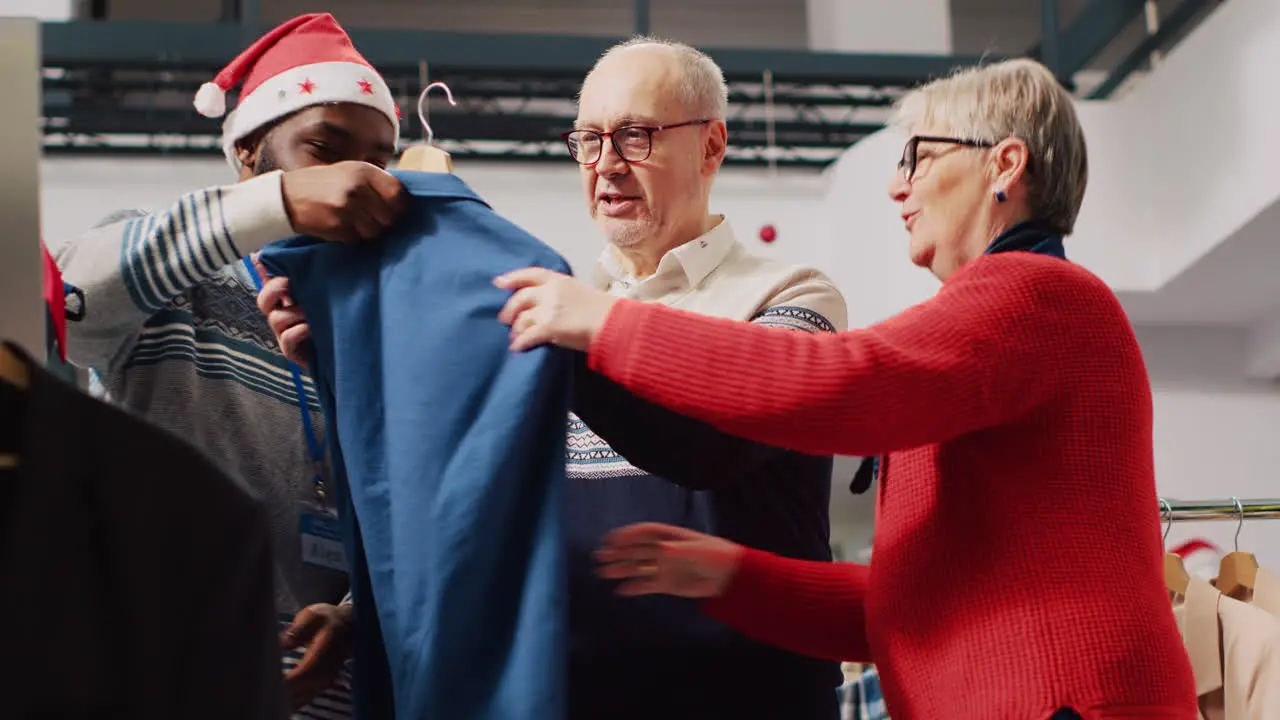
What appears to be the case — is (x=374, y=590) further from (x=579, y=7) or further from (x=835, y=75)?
(x=579, y=7)

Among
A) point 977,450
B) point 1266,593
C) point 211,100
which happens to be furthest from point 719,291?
point 1266,593

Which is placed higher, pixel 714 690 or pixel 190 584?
pixel 190 584

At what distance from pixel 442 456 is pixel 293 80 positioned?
87cm

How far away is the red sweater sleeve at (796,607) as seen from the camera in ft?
6.62

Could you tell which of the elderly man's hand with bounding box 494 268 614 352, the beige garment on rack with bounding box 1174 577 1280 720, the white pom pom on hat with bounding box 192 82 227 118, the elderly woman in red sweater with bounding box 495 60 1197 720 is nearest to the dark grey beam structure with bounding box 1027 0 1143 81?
the beige garment on rack with bounding box 1174 577 1280 720

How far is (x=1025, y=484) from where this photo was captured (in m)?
1.71

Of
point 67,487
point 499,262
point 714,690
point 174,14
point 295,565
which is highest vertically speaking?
point 174,14

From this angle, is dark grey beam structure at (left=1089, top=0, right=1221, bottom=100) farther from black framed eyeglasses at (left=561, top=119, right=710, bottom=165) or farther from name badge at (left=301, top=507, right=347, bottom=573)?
name badge at (left=301, top=507, right=347, bottom=573)

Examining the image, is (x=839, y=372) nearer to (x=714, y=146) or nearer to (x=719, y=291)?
(x=719, y=291)

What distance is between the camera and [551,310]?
1.64 metres

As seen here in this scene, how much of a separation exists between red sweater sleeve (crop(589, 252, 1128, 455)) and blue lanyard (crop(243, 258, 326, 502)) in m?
0.57

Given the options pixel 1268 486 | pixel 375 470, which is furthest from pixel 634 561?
pixel 1268 486

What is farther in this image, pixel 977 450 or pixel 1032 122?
pixel 1032 122

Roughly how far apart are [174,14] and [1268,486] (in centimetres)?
658
